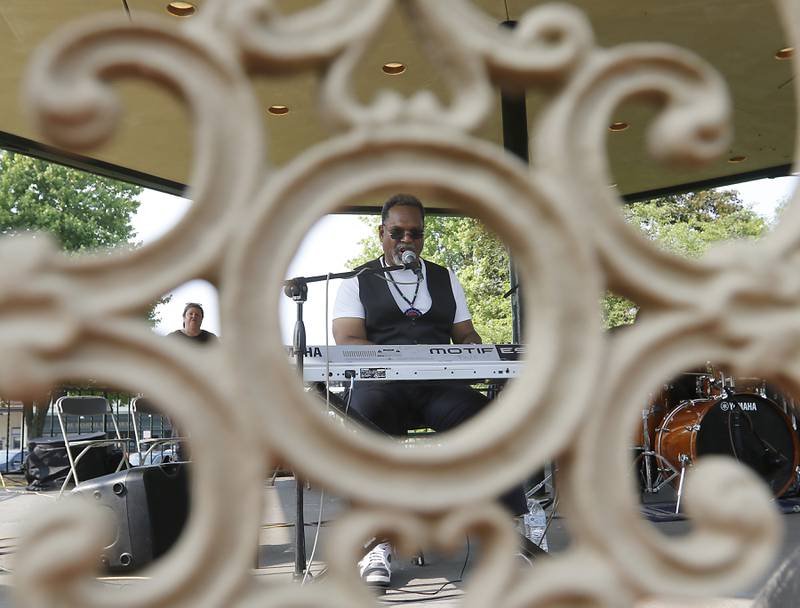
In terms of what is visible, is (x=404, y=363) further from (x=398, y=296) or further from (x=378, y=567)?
(x=378, y=567)

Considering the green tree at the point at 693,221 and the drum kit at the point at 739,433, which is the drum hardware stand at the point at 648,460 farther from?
the green tree at the point at 693,221

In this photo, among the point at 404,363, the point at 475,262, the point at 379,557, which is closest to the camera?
the point at 404,363

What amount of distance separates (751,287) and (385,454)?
0.83 feet

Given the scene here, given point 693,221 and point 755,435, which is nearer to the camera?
point 755,435

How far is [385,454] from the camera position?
44 centimetres

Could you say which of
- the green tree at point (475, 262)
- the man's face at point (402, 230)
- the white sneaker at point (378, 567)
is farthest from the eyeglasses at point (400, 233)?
the green tree at point (475, 262)

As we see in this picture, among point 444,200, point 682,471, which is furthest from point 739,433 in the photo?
point 444,200

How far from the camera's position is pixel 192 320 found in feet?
22.3

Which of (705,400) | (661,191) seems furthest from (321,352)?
(661,191)

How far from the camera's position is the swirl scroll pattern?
428 mm

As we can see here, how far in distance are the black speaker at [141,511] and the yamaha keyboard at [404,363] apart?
1.76 m

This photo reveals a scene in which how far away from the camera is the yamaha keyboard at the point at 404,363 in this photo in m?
2.86

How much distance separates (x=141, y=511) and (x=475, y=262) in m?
20.4

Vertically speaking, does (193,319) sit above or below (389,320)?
above
